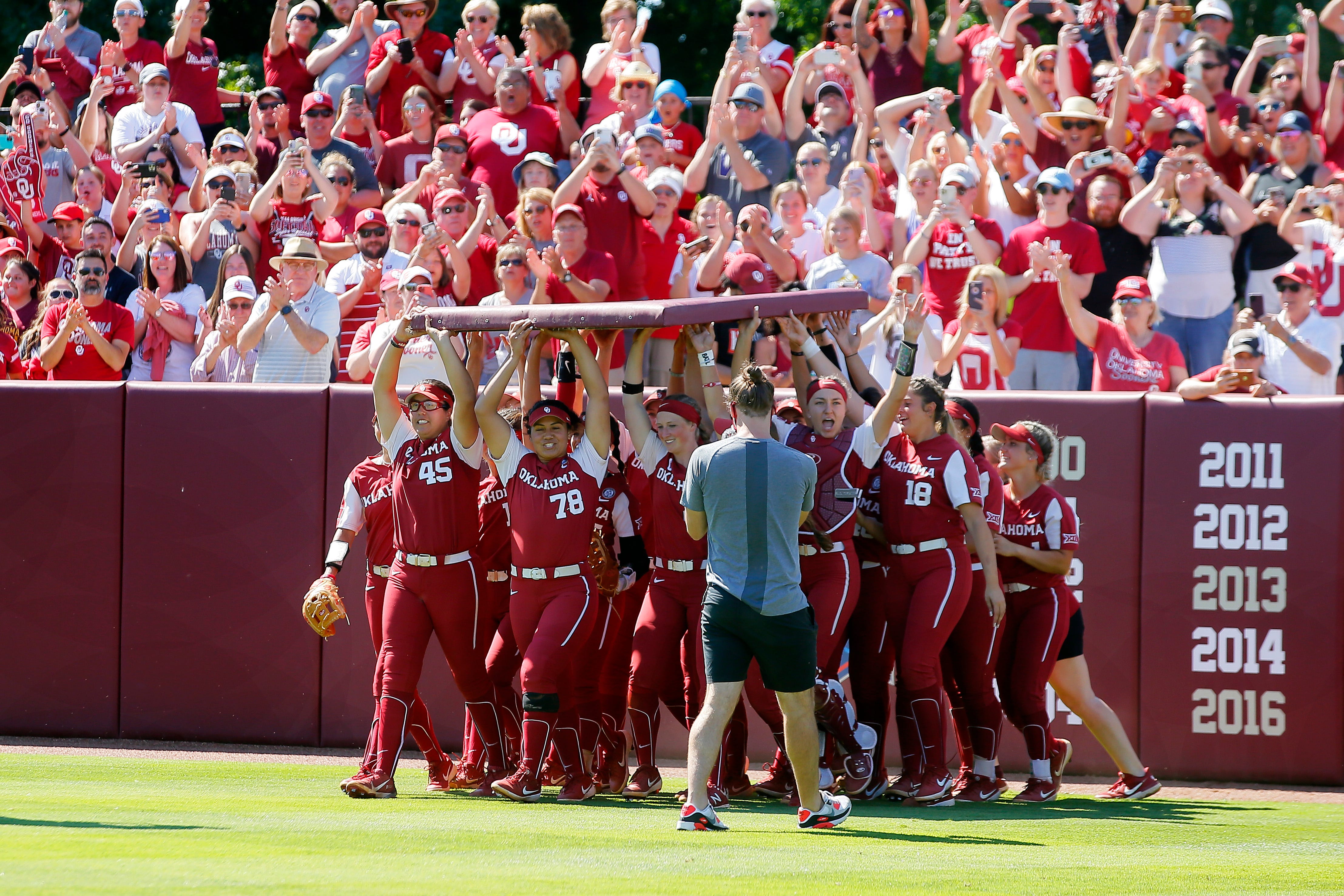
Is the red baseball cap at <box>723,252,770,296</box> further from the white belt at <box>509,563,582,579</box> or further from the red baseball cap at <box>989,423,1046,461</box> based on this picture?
the white belt at <box>509,563,582,579</box>

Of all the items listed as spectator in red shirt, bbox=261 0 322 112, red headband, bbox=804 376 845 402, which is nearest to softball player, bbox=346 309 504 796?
red headband, bbox=804 376 845 402

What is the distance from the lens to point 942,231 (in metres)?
10.7

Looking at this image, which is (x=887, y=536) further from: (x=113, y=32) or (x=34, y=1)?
(x=34, y=1)

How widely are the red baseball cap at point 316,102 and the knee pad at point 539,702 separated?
7.00 meters

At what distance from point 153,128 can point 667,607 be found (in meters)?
8.50

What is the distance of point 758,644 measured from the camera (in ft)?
20.6

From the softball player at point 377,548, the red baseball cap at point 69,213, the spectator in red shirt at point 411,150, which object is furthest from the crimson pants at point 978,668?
the red baseball cap at point 69,213

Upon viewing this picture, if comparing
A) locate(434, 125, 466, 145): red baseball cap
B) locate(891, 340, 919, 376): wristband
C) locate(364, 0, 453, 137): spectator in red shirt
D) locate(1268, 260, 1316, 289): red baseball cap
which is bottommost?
locate(891, 340, 919, 376): wristband

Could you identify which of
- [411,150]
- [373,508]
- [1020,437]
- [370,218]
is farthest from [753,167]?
[373,508]

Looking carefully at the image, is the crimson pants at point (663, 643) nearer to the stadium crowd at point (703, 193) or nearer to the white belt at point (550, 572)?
the white belt at point (550, 572)

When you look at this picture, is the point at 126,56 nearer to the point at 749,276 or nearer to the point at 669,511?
the point at 749,276

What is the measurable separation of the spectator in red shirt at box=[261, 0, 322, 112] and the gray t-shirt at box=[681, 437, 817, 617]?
9.45 metres

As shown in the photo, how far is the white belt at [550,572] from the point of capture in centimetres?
725

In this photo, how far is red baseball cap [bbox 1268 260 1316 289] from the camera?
9742mm
